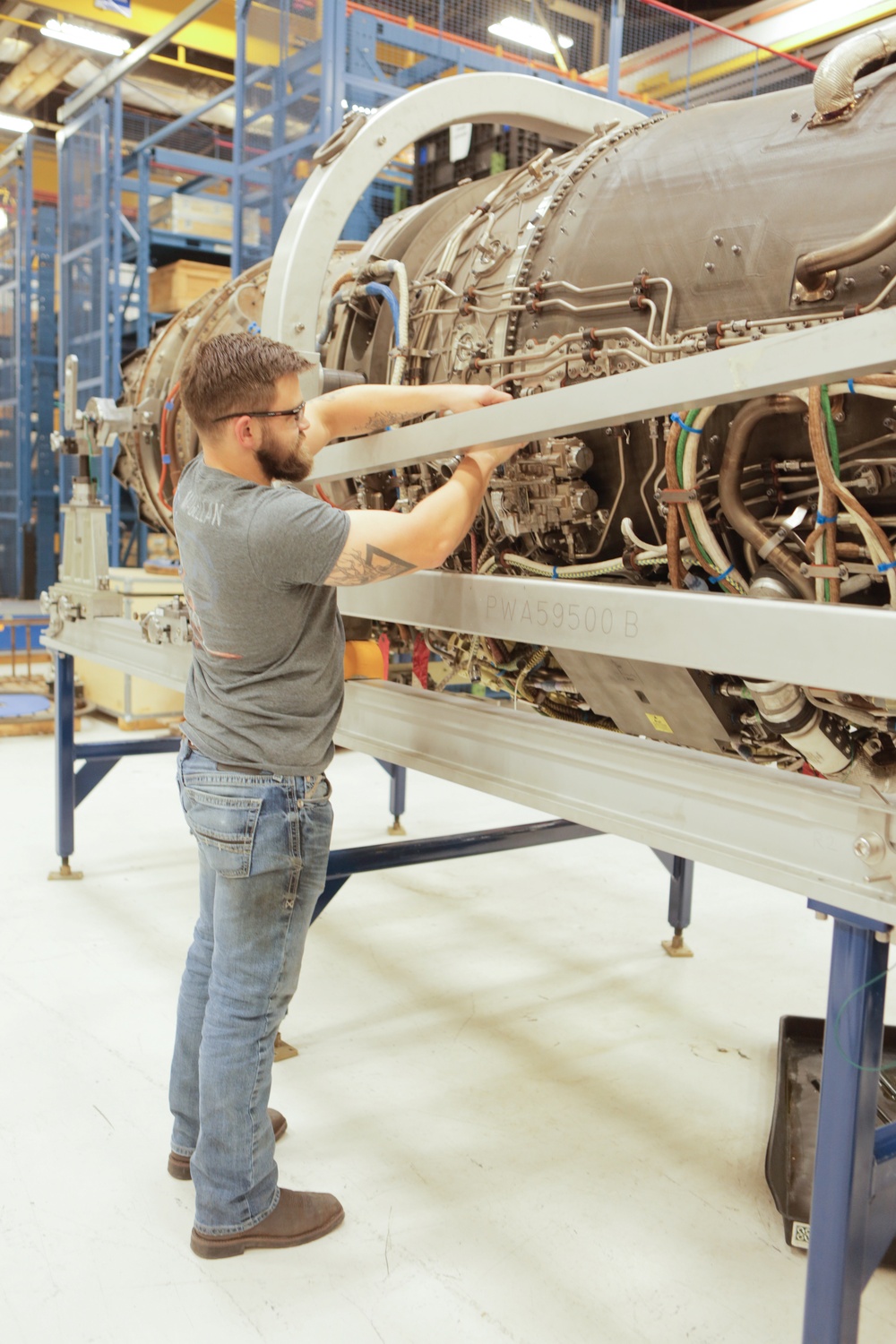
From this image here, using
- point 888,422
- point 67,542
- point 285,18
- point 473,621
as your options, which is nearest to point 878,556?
point 888,422

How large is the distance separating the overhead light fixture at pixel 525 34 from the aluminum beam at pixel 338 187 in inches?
174

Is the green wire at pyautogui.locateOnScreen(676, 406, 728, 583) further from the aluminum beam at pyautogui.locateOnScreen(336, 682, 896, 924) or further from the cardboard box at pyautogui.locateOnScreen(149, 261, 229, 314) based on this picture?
the cardboard box at pyautogui.locateOnScreen(149, 261, 229, 314)

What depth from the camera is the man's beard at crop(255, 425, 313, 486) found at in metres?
1.68

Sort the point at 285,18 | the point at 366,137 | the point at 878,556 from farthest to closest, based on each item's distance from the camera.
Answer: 1. the point at 285,18
2. the point at 366,137
3. the point at 878,556

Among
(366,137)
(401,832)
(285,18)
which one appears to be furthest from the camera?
(285,18)

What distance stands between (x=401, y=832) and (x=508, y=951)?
1.23m

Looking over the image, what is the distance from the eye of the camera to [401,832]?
434 cm

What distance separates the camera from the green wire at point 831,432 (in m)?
1.36

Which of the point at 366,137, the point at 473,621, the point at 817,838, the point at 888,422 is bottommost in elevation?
the point at 817,838

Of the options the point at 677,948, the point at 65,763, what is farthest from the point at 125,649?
the point at 677,948

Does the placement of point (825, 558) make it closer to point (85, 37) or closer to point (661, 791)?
point (661, 791)

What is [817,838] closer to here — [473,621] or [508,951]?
[473,621]

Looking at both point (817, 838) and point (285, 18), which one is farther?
point (285, 18)

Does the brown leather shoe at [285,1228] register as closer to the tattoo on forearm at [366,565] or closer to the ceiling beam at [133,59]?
the tattoo on forearm at [366,565]
